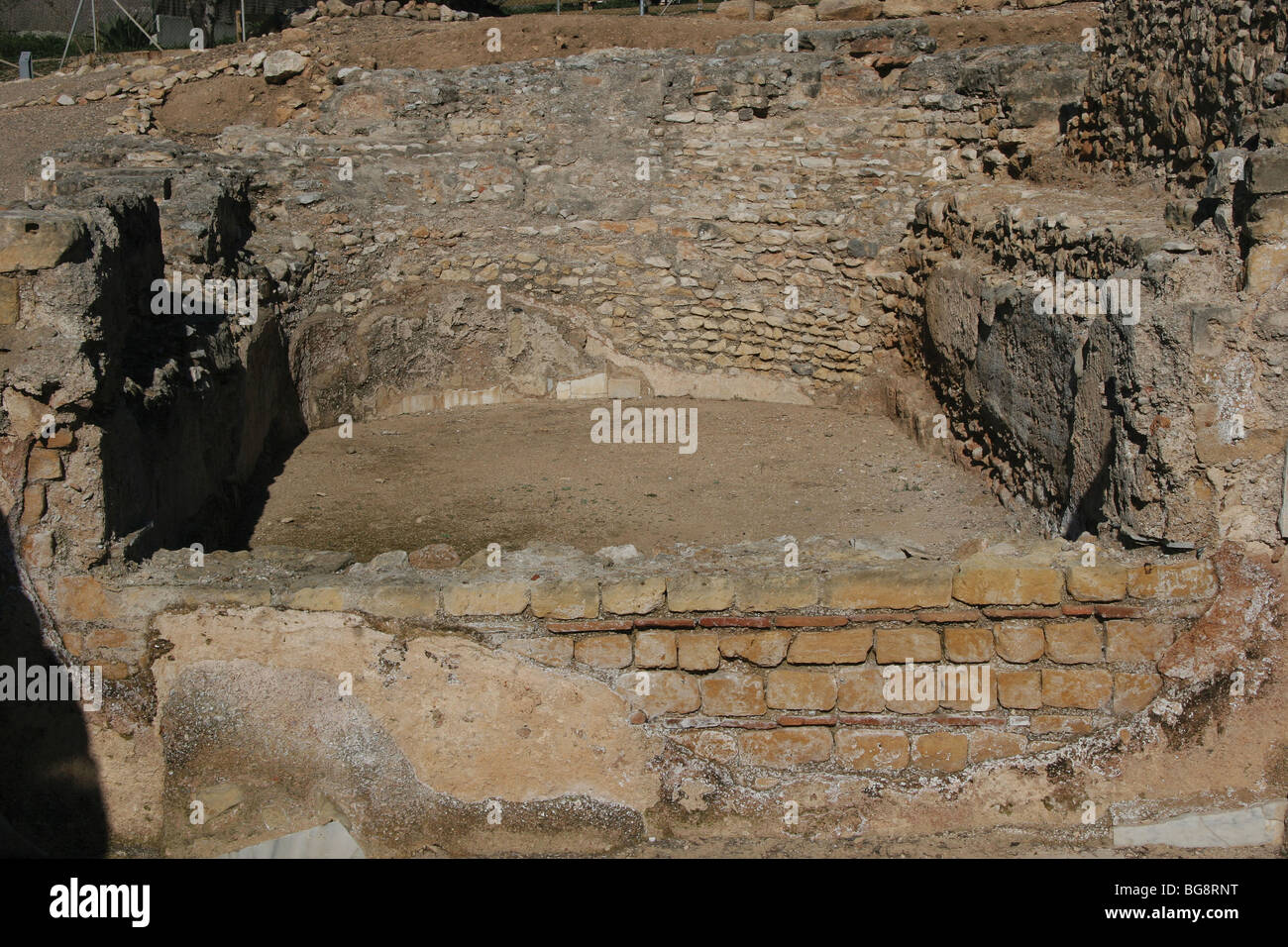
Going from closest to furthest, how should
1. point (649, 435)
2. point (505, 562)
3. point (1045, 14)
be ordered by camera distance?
1. point (505, 562)
2. point (649, 435)
3. point (1045, 14)

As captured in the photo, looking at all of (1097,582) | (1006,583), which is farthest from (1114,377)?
(1006,583)

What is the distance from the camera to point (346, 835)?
3859mm

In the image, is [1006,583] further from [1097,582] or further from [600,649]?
[600,649]

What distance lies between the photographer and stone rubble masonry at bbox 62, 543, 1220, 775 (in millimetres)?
3893

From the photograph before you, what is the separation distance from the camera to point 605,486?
6.92 metres

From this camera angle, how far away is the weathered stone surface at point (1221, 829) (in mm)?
3879

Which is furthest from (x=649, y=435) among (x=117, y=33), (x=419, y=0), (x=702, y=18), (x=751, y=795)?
(x=117, y=33)

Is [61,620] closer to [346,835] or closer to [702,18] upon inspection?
[346,835]

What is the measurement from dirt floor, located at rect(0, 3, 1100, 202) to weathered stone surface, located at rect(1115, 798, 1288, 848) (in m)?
8.49

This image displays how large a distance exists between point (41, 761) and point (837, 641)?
275 centimetres

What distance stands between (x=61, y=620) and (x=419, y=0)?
12.2 metres

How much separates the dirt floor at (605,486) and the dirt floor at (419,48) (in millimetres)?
4429

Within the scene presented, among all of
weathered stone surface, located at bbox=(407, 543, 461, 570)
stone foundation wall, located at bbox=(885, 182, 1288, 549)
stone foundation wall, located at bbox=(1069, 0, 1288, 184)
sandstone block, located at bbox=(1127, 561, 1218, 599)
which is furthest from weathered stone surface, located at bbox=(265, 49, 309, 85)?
sandstone block, located at bbox=(1127, 561, 1218, 599)
